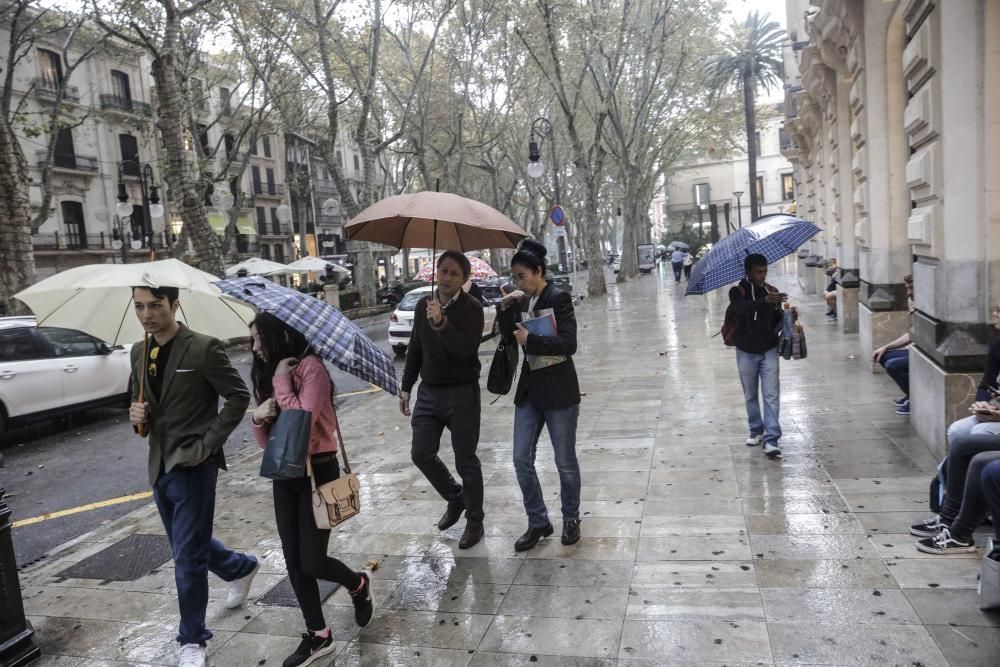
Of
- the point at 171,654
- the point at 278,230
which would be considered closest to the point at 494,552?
the point at 171,654

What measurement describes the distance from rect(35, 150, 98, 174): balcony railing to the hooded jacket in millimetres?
39139

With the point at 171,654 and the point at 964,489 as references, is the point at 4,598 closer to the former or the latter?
the point at 171,654

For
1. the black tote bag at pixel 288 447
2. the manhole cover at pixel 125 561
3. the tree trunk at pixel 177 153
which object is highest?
the tree trunk at pixel 177 153

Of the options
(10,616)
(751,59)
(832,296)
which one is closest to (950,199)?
(10,616)

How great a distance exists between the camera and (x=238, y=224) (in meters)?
47.9

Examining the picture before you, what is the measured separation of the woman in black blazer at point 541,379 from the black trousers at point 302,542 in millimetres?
1415

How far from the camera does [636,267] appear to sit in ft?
139

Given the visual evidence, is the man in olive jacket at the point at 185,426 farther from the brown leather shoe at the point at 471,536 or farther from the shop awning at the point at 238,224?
the shop awning at the point at 238,224

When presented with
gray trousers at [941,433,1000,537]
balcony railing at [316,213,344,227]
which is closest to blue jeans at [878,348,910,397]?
gray trousers at [941,433,1000,537]

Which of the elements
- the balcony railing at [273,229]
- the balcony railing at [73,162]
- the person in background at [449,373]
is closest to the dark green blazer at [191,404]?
the person in background at [449,373]

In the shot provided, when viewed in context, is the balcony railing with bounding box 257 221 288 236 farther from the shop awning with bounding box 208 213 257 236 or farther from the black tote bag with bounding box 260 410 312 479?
the black tote bag with bounding box 260 410 312 479

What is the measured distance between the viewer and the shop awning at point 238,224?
4297 centimetres

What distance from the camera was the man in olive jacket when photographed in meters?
3.48

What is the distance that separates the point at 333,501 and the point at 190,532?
2.32 feet
